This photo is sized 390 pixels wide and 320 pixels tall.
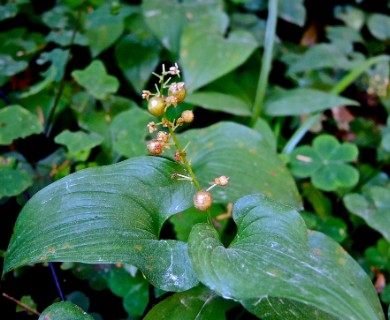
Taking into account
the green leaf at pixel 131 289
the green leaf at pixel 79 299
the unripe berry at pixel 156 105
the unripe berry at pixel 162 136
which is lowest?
the green leaf at pixel 79 299

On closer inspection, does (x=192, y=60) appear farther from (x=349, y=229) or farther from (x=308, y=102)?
(x=349, y=229)

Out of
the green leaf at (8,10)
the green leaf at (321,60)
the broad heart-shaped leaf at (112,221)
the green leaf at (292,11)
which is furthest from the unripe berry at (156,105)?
the green leaf at (292,11)

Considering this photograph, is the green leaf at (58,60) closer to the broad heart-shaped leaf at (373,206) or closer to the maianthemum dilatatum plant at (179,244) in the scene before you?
the maianthemum dilatatum plant at (179,244)

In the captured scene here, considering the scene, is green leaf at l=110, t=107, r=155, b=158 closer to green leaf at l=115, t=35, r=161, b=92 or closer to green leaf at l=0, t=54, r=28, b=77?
green leaf at l=115, t=35, r=161, b=92

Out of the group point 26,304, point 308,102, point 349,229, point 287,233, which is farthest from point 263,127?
point 26,304

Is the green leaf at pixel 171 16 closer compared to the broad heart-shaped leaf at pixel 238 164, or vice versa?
the broad heart-shaped leaf at pixel 238 164

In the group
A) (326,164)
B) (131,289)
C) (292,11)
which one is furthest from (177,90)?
(292,11)

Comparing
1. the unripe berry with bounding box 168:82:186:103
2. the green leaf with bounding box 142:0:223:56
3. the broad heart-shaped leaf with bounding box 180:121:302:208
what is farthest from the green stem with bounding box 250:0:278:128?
the unripe berry with bounding box 168:82:186:103
